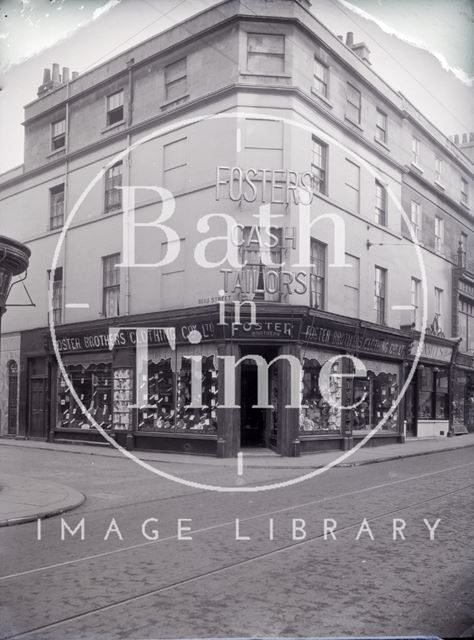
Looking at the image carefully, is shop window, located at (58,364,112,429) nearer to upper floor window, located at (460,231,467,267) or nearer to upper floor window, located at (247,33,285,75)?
upper floor window, located at (247,33,285,75)

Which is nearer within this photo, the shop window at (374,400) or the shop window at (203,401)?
the shop window at (203,401)

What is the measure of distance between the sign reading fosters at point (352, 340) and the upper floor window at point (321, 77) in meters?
6.82

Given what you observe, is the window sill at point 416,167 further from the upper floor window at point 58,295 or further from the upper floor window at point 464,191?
the upper floor window at point 58,295

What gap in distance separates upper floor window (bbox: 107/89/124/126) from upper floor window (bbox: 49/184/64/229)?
320cm

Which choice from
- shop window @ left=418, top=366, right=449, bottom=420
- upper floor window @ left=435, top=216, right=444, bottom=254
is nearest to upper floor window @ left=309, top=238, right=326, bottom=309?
shop window @ left=418, top=366, right=449, bottom=420

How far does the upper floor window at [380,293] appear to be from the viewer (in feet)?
75.5

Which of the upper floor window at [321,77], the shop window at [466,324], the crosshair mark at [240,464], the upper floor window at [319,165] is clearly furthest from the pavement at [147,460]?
the upper floor window at [321,77]

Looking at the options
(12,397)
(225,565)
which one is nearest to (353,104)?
(12,397)

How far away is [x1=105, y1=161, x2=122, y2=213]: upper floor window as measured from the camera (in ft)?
71.0

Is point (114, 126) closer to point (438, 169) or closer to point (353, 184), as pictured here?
point (353, 184)

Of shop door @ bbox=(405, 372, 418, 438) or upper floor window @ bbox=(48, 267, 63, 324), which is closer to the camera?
upper floor window @ bbox=(48, 267, 63, 324)

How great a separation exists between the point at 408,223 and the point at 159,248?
10.1 m

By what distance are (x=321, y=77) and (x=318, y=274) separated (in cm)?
575

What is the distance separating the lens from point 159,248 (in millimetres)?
20203
